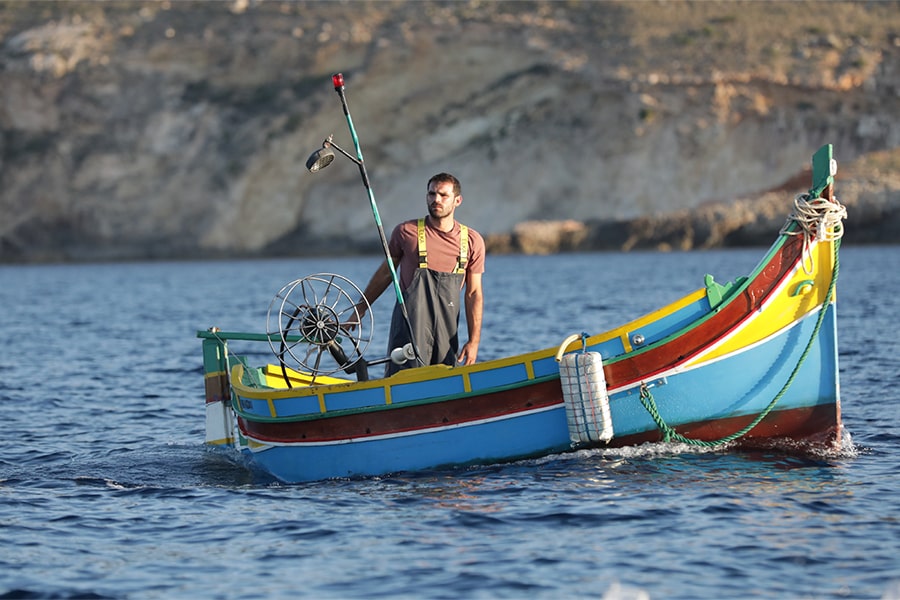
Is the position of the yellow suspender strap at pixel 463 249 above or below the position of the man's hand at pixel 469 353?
above

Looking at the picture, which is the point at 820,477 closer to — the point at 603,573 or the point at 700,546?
the point at 700,546

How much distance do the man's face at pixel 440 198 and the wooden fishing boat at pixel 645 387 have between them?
38.6 inches

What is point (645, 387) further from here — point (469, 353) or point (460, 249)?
point (460, 249)

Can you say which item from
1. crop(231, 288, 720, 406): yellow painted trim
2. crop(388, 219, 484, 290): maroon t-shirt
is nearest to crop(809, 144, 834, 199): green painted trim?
crop(231, 288, 720, 406): yellow painted trim

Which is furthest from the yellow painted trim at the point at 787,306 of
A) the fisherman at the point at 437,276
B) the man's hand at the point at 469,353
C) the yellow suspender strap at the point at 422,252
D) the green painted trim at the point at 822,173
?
the yellow suspender strap at the point at 422,252

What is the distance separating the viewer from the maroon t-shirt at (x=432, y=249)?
10242 mm

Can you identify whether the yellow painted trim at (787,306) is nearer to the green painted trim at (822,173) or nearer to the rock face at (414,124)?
the green painted trim at (822,173)

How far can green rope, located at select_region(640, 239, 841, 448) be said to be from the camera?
9812mm

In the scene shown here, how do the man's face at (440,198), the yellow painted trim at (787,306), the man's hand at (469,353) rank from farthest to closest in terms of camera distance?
the man's hand at (469,353) < the man's face at (440,198) < the yellow painted trim at (787,306)

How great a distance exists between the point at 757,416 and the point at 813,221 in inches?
62.9

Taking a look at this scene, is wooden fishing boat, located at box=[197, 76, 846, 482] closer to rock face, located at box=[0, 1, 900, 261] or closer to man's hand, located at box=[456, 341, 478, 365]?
man's hand, located at box=[456, 341, 478, 365]

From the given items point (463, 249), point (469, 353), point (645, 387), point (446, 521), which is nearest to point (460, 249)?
point (463, 249)

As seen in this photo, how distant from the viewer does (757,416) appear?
1005cm

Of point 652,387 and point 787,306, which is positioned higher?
point 787,306
